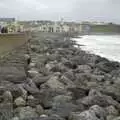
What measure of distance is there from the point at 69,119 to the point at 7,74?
12.1 ft

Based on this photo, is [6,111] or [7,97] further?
[7,97]

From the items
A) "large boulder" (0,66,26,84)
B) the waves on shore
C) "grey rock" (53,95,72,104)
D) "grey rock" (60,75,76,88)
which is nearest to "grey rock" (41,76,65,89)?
"grey rock" (60,75,76,88)

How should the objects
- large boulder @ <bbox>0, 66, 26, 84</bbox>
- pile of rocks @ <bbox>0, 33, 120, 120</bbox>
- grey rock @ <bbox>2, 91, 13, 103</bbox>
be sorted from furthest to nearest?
1. large boulder @ <bbox>0, 66, 26, 84</bbox>
2. grey rock @ <bbox>2, 91, 13, 103</bbox>
3. pile of rocks @ <bbox>0, 33, 120, 120</bbox>

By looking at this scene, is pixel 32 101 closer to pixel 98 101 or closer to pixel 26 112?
pixel 26 112

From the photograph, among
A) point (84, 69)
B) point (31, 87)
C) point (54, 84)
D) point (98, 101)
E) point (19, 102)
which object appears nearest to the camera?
point (19, 102)

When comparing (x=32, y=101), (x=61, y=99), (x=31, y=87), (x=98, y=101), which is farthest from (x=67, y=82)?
(x=32, y=101)

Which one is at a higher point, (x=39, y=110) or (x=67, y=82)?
(x=39, y=110)

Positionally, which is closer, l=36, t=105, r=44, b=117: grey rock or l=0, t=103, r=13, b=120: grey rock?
l=0, t=103, r=13, b=120: grey rock

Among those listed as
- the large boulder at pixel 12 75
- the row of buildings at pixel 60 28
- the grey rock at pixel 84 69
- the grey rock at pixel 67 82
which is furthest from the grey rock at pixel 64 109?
the row of buildings at pixel 60 28

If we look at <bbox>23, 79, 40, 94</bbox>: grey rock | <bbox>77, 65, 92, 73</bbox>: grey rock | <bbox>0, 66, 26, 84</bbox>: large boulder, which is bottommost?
<bbox>77, 65, 92, 73</bbox>: grey rock

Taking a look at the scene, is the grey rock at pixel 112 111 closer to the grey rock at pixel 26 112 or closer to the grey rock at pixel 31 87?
the grey rock at pixel 26 112

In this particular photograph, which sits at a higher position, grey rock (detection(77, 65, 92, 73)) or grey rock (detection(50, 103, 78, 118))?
grey rock (detection(50, 103, 78, 118))

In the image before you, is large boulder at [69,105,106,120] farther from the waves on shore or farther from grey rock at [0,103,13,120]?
the waves on shore

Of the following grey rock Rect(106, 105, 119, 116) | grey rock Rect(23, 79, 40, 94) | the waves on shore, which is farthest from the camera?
the waves on shore
